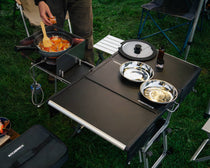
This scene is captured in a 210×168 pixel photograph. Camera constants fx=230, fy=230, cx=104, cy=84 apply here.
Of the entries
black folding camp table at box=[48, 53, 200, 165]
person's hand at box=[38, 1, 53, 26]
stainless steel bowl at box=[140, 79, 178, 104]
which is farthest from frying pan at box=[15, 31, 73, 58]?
stainless steel bowl at box=[140, 79, 178, 104]

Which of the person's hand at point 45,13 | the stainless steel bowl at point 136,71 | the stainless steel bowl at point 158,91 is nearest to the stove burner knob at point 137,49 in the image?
the stainless steel bowl at point 136,71

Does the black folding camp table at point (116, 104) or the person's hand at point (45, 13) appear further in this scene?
the person's hand at point (45, 13)

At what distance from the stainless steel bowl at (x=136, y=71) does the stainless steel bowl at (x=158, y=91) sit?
0.35 ft

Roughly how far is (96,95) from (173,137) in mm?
1565

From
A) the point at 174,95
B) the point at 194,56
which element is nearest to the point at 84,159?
the point at 174,95

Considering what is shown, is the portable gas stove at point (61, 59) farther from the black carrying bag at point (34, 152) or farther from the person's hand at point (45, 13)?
the black carrying bag at point (34, 152)

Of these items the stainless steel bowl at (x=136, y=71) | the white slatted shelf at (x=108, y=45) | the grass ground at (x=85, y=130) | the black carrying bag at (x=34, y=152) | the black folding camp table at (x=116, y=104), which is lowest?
the grass ground at (x=85, y=130)

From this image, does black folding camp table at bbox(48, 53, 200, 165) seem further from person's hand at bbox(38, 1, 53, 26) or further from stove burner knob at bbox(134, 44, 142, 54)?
person's hand at bbox(38, 1, 53, 26)

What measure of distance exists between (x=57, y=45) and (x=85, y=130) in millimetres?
1246

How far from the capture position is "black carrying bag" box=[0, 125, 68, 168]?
2148 mm

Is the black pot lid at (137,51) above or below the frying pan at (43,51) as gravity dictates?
below

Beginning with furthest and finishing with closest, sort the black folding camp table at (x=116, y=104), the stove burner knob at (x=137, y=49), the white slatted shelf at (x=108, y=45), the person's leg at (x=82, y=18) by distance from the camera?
the white slatted shelf at (x=108, y=45), the person's leg at (x=82, y=18), the stove burner knob at (x=137, y=49), the black folding camp table at (x=116, y=104)

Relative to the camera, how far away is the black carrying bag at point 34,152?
2.15 meters

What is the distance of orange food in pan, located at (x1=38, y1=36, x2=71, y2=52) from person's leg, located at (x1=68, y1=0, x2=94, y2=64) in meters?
0.81
